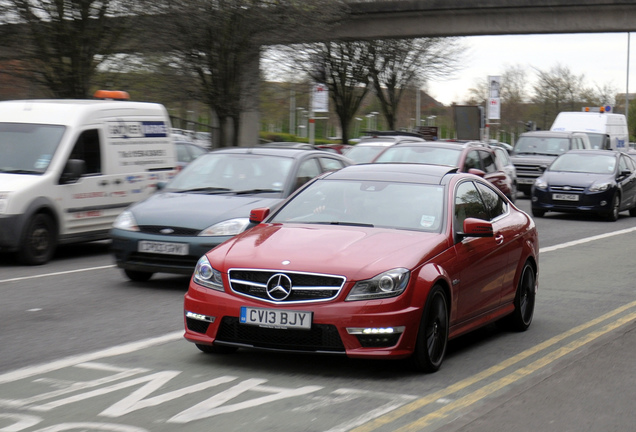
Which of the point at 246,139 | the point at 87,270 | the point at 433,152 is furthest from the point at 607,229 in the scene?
the point at 246,139

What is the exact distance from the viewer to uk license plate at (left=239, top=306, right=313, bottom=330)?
21.0 ft

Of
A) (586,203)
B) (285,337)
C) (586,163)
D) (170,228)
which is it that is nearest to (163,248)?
(170,228)

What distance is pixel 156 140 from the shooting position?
1547 cm

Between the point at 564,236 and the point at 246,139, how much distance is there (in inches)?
1007

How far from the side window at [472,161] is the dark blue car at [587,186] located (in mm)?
5605

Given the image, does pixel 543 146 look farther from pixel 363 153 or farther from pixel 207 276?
pixel 207 276

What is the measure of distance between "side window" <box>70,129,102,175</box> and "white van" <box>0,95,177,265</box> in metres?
0.01

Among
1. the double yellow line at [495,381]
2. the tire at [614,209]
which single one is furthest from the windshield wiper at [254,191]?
the tire at [614,209]

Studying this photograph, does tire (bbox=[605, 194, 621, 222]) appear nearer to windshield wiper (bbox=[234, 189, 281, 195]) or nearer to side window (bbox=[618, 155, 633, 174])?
side window (bbox=[618, 155, 633, 174])

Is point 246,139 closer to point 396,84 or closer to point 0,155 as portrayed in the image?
point 396,84

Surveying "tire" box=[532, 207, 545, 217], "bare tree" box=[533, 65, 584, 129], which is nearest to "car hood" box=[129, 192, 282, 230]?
"tire" box=[532, 207, 545, 217]

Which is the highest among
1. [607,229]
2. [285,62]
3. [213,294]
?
[285,62]

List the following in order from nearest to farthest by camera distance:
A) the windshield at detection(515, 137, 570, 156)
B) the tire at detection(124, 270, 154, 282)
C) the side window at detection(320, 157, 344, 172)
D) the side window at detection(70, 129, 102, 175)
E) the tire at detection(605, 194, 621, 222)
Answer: the tire at detection(124, 270, 154, 282) → the side window at detection(320, 157, 344, 172) → the side window at detection(70, 129, 102, 175) → the tire at detection(605, 194, 621, 222) → the windshield at detection(515, 137, 570, 156)

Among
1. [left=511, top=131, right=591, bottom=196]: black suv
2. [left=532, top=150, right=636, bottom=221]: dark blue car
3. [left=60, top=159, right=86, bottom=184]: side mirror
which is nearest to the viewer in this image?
[left=60, top=159, right=86, bottom=184]: side mirror
